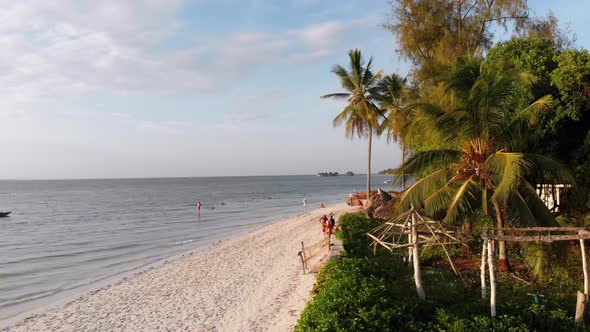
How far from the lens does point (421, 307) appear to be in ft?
23.8

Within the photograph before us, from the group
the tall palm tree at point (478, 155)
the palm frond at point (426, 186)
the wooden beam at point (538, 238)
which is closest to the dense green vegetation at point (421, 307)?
the wooden beam at point (538, 238)

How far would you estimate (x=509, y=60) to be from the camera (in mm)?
13164

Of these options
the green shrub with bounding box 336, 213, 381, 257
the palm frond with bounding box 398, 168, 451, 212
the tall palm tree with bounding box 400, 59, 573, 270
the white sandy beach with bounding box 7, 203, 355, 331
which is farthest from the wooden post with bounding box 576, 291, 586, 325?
the green shrub with bounding box 336, 213, 381, 257

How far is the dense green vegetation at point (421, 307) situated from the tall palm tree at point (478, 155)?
1911 mm

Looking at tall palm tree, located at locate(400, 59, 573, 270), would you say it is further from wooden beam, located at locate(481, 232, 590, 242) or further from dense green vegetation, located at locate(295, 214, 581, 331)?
wooden beam, located at locate(481, 232, 590, 242)

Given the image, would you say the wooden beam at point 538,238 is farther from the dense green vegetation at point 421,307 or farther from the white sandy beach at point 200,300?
the white sandy beach at point 200,300

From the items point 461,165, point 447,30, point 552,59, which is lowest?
point 461,165

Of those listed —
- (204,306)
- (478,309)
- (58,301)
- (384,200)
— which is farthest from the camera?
(384,200)

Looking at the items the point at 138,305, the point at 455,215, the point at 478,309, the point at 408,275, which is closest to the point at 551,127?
the point at 455,215

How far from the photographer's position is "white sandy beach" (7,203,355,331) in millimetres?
10062

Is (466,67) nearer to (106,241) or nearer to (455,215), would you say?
(455,215)

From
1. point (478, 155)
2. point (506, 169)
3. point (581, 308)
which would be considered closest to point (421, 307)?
point (581, 308)

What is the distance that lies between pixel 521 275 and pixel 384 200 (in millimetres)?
15158

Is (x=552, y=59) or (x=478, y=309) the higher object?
(x=552, y=59)
